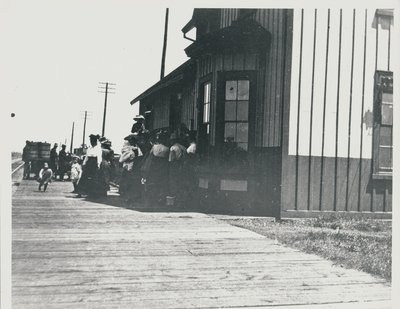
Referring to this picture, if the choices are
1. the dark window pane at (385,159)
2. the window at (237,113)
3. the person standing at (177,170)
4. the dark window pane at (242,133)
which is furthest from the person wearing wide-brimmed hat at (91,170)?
the dark window pane at (385,159)

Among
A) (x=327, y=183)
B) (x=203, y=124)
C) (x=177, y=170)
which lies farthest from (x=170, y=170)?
(x=327, y=183)

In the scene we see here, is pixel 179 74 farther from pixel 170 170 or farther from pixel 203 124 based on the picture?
pixel 170 170

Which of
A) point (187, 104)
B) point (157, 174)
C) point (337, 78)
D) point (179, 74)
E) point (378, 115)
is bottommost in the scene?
point (157, 174)

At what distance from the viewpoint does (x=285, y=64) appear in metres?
6.57

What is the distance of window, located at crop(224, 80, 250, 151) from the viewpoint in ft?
24.0

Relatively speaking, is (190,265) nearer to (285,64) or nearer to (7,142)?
(7,142)

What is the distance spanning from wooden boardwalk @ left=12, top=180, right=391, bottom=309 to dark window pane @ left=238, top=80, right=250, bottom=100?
3173 mm

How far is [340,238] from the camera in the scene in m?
4.77

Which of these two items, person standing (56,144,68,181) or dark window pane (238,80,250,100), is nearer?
dark window pane (238,80,250,100)

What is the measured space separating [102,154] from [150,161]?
202cm

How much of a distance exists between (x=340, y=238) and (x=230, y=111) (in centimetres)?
346

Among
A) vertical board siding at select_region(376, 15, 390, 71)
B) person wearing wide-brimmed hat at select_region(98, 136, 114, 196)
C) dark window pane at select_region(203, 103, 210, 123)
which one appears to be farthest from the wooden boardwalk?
vertical board siding at select_region(376, 15, 390, 71)

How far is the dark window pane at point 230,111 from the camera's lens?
742 cm

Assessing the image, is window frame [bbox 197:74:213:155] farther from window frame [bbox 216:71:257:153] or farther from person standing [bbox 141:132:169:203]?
person standing [bbox 141:132:169:203]
